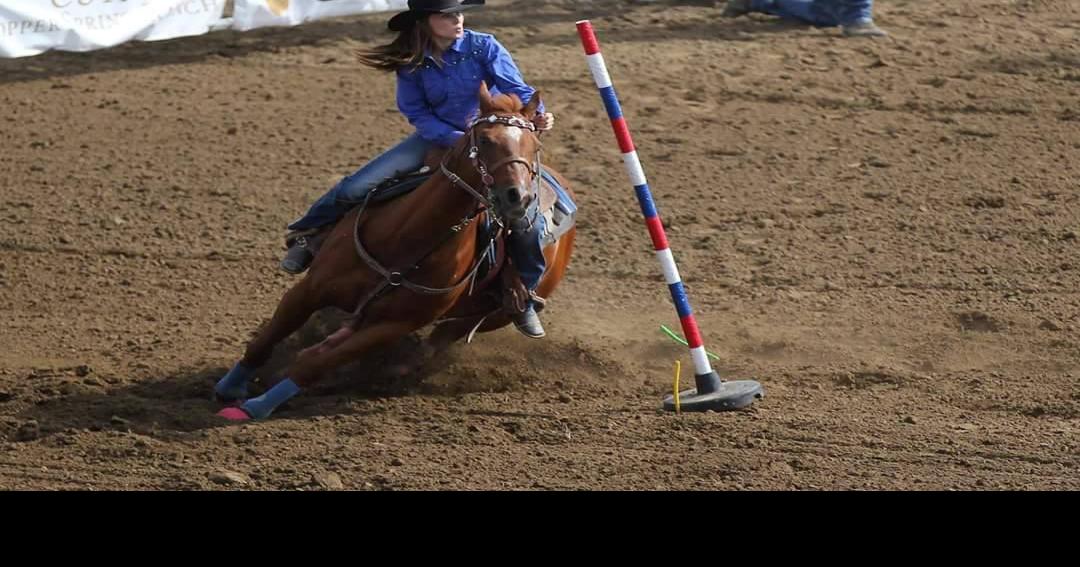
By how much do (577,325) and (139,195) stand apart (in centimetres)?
365

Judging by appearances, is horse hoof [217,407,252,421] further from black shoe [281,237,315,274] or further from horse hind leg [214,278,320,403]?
black shoe [281,237,315,274]

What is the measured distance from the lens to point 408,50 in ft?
23.3

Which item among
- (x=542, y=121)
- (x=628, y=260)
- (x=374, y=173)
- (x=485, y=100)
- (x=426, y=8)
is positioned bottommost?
(x=628, y=260)

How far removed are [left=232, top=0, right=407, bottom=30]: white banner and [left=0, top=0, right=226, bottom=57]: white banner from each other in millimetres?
241

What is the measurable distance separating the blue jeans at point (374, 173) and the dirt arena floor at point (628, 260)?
97cm

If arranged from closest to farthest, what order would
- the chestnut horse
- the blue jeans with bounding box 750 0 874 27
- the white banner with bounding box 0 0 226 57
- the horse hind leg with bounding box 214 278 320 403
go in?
the chestnut horse → the horse hind leg with bounding box 214 278 320 403 → the white banner with bounding box 0 0 226 57 → the blue jeans with bounding box 750 0 874 27

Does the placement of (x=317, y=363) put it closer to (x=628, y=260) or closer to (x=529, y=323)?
(x=529, y=323)

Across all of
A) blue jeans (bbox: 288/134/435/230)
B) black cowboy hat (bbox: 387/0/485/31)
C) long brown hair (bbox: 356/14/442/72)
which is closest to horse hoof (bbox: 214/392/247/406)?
A: blue jeans (bbox: 288/134/435/230)

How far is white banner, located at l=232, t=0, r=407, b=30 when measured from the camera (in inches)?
554

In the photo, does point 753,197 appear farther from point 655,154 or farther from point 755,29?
point 755,29

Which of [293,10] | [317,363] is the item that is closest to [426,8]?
[317,363]

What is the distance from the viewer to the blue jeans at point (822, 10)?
45.3ft

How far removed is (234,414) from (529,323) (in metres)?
1.52

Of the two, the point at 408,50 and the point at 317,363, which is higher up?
the point at 408,50
